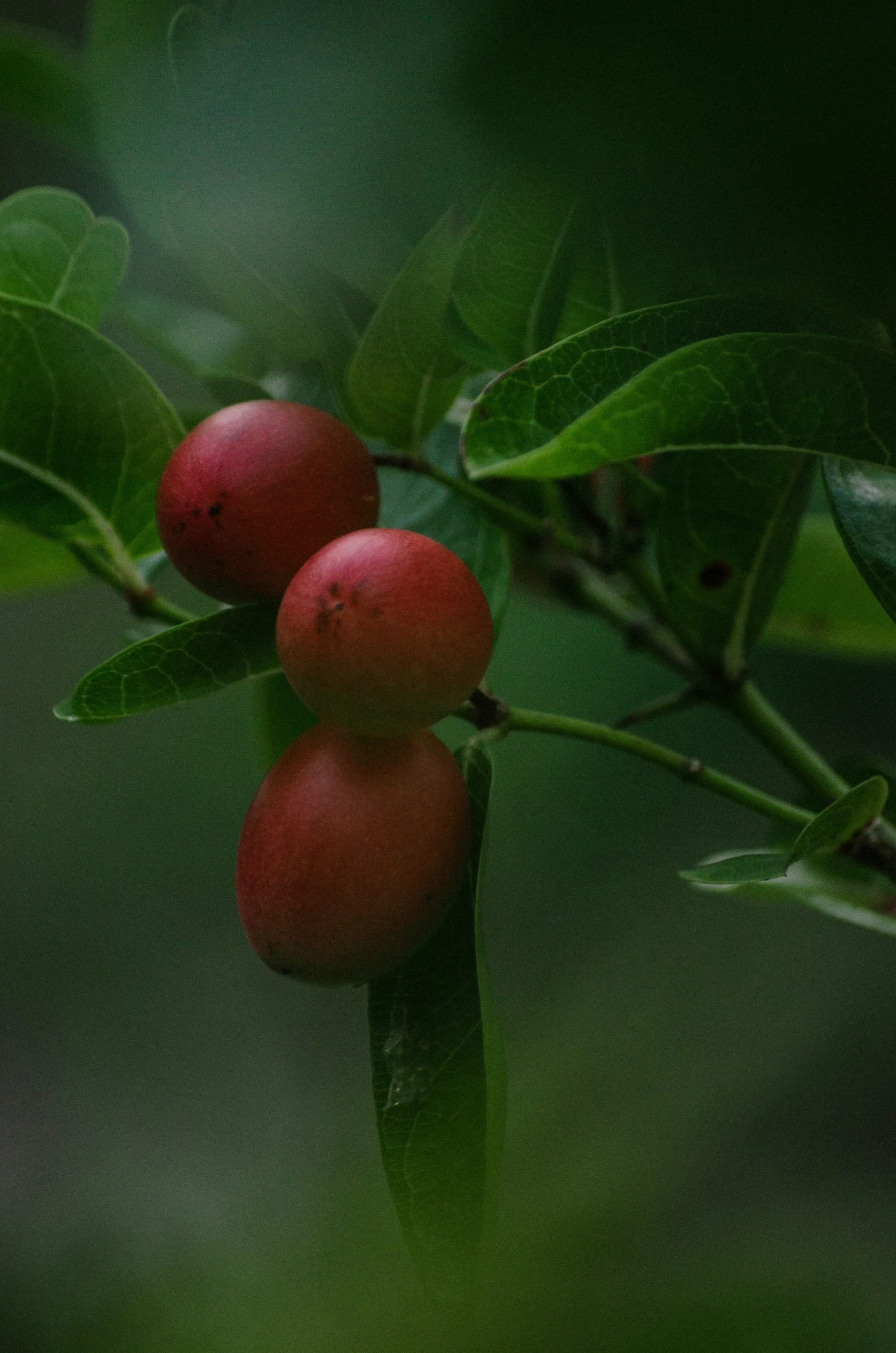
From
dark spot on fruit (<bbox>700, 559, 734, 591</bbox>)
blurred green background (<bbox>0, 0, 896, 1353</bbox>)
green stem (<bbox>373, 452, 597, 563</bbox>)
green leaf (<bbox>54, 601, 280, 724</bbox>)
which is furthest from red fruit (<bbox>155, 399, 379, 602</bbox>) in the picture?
blurred green background (<bbox>0, 0, 896, 1353</bbox>)

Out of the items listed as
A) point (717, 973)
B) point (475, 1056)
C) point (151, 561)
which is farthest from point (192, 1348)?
point (717, 973)

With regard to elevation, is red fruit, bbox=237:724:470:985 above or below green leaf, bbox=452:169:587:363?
below

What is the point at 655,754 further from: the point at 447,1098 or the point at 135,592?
the point at 135,592

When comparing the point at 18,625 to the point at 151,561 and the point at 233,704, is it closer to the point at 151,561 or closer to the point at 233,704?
the point at 233,704

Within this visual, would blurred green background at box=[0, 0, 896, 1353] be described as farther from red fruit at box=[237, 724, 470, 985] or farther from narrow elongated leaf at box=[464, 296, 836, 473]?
narrow elongated leaf at box=[464, 296, 836, 473]

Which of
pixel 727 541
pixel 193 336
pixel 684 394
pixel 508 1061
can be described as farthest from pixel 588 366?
pixel 508 1061

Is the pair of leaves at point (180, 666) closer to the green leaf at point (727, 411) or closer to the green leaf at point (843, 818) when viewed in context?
the green leaf at point (727, 411)
